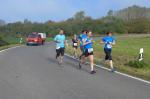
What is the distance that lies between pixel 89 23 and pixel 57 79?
104m

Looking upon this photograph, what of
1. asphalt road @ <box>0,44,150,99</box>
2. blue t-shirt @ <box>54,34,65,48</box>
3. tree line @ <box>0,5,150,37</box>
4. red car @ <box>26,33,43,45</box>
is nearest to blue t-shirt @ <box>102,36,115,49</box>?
asphalt road @ <box>0,44,150,99</box>

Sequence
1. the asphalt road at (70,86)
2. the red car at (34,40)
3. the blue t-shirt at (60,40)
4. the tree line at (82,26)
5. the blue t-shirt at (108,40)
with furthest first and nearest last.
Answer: the tree line at (82,26)
the red car at (34,40)
the blue t-shirt at (60,40)
the blue t-shirt at (108,40)
the asphalt road at (70,86)

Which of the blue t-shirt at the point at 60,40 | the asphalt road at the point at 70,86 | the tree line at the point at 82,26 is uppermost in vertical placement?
the blue t-shirt at the point at 60,40

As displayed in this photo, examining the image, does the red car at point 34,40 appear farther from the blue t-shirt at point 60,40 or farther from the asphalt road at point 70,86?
the asphalt road at point 70,86

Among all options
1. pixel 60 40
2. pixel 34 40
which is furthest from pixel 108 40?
pixel 34 40

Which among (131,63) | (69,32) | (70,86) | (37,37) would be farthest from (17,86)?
(69,32)

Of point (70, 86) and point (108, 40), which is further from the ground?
point (108, 40)

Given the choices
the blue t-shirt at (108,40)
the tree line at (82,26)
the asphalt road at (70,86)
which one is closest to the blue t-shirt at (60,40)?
the blue t-shirt at (108,40)

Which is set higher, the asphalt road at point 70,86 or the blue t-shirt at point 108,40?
the blue t-shirt at point 108,40

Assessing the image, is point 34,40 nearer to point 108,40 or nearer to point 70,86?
point 108,40

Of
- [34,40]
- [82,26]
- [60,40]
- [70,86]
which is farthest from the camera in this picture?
[82,26]

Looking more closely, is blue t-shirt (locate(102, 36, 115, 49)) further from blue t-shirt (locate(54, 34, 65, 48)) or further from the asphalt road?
blue t-shirt (locate(54, 34, 65, 48))

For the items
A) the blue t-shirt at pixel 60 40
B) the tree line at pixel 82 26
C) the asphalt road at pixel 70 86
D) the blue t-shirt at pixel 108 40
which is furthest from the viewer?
the tree line at pixel 82 26

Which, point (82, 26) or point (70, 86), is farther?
point (82, 26)
